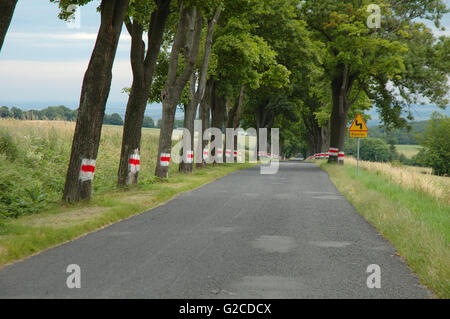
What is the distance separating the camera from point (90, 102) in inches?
480

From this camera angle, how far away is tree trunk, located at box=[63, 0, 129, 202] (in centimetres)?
1215

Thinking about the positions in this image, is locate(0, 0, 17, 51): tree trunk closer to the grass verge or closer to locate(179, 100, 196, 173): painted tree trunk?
the grass verge

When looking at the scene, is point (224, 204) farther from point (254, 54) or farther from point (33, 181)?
point (254, 54)

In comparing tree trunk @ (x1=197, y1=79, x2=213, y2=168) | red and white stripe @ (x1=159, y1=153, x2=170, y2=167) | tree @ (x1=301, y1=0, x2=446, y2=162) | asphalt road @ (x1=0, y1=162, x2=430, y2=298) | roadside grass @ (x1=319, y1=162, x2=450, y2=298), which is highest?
tree @ (x1=301, y1=0, x2=446, y2=162)

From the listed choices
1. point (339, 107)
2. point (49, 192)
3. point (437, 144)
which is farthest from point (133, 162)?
point (437, 144)

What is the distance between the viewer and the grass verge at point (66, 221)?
7331 millimetres

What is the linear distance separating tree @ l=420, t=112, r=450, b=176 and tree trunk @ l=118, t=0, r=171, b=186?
73.0 m

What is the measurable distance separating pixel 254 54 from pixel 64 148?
1086 cm

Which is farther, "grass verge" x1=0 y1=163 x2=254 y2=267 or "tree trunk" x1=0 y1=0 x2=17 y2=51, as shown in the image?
"tree trunk" x1=0 y1=0 x2=17 y2=51

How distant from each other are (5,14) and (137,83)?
8.17m

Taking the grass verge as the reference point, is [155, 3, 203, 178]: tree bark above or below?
above

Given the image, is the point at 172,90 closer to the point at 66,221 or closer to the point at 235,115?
the point at 66,221
